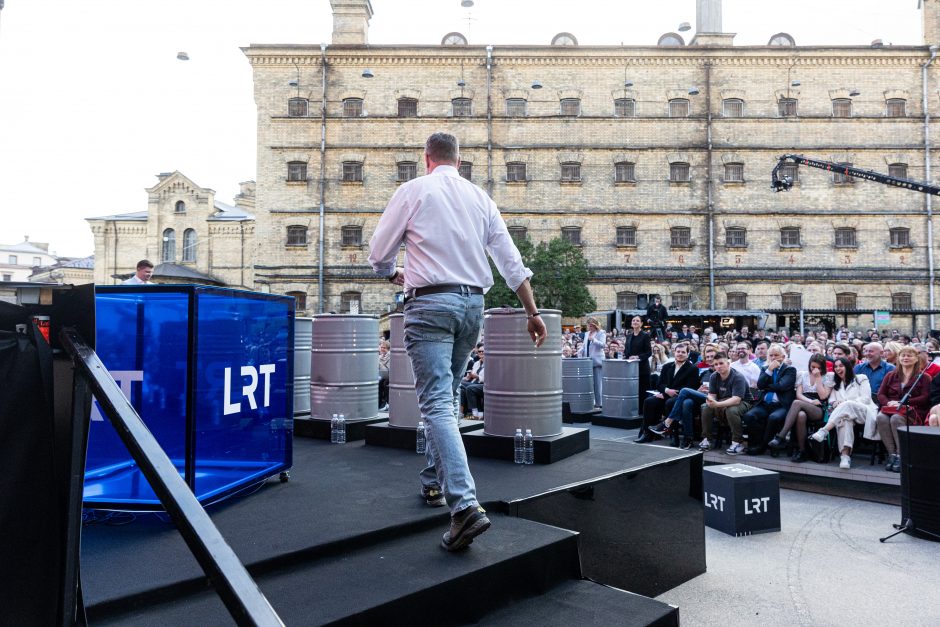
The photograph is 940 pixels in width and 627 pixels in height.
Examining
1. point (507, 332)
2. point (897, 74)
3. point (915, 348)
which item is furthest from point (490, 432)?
point (897, 74)

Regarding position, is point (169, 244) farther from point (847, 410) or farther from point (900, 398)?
point (900, 398)

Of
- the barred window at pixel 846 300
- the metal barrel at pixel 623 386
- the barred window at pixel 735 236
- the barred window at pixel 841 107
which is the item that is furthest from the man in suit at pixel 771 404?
the barred window at pixel 841 107

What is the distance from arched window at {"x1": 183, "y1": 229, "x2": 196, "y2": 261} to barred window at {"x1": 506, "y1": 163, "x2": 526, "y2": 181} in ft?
70.6

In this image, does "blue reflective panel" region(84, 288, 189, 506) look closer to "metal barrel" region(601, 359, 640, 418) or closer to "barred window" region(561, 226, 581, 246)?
"metal barrel" region(601, 359, 640, 418)

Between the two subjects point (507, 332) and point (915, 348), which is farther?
point (915, 348)

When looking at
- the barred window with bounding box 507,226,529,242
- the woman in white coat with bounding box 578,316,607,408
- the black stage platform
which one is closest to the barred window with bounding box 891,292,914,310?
the barred window with bounding box 507,226,529,242

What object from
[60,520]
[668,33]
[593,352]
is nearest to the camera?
[60,520]

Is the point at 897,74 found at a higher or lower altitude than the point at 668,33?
lower

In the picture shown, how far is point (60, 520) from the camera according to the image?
1.66 m

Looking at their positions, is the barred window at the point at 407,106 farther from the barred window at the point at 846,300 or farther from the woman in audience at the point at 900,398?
the woman in audience at the point at 900,398

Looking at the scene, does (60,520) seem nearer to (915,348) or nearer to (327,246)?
(915,348)

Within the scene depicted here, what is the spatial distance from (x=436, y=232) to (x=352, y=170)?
94.6 feet

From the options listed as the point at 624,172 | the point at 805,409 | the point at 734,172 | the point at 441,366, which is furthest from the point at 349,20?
the point at 441,366

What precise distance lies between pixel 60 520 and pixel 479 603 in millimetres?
1640
